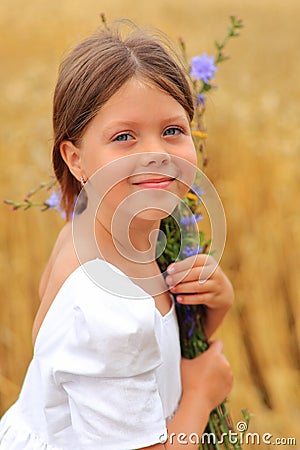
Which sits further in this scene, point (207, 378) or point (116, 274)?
point (207, 378)

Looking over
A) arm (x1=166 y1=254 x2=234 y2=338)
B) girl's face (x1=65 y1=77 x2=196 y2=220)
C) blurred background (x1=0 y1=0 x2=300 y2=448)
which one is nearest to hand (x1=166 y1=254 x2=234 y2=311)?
arm (x1=166 y1=254 x2=234 y2=338)

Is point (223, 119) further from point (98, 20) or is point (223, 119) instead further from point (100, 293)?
point (100, 293)

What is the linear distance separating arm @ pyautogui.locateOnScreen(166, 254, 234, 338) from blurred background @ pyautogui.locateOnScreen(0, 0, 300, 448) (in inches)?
17.5

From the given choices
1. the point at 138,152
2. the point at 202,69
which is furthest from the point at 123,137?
the point at 202,69

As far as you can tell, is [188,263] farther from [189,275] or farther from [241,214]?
[241,214]

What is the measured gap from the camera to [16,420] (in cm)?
89

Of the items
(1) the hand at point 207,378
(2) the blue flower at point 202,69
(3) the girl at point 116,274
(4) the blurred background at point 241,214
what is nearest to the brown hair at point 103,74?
(3) the girl at point 116,274

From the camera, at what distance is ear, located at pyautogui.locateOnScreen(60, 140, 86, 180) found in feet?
2.71

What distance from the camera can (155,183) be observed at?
0.76 m

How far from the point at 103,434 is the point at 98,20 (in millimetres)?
1657

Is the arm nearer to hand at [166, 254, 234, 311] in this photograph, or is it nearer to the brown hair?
hand at [166, 254, 234, 311]

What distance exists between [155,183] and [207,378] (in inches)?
11.2

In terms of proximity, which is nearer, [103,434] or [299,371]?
[103,434]

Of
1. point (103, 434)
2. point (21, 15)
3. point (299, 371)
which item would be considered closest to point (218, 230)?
point (103, 434)
